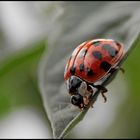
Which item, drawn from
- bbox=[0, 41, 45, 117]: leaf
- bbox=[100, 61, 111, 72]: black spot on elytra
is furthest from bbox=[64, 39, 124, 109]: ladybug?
bbox=[0, 41, 45, 117]: leaf

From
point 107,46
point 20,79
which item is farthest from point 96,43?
point 20,79

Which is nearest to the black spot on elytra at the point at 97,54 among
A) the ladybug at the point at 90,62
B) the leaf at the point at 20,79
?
the ladybug at the point at 90,62

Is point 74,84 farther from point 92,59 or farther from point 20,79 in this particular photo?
point 20,79

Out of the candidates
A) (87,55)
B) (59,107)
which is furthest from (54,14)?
(59,107)

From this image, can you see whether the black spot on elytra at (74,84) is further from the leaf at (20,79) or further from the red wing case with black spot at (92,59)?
the leaf at (20,79)

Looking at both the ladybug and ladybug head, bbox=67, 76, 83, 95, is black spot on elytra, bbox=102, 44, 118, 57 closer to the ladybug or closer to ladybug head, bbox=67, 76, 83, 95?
the ladybug

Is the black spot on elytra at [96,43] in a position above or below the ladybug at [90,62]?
above
